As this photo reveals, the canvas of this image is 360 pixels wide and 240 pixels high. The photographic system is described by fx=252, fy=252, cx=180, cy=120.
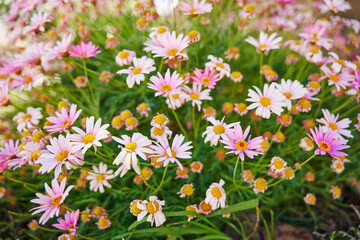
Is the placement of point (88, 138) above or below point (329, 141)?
above

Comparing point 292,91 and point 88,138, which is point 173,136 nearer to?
point 88,138

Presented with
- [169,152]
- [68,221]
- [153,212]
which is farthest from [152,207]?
[68,221]

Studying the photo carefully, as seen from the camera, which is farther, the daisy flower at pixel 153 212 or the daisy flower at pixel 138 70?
the daisy flower at pixel 138 70

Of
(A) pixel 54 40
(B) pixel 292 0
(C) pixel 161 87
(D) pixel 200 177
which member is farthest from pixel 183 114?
(B) pixel 292 0

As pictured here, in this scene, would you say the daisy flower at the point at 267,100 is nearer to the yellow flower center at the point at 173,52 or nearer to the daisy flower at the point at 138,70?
the yellow flower center at the point at 173,52

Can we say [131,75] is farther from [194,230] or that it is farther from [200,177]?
[194,230]

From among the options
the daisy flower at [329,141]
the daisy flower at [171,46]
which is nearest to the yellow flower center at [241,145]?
the daisy flower at [329,141]

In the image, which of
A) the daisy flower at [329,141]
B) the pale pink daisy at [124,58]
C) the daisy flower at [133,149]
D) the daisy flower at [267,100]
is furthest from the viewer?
the pale pink daisy at [124,58]
